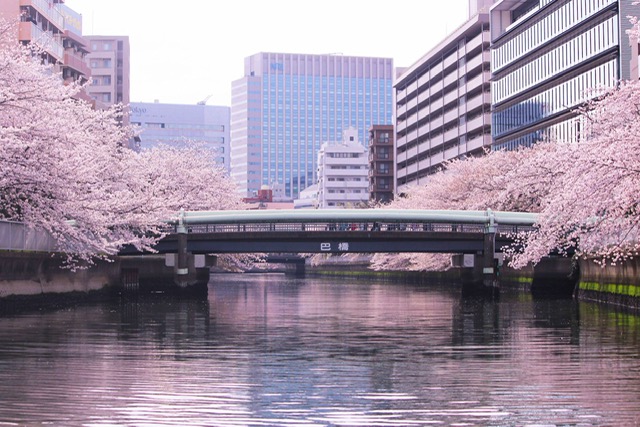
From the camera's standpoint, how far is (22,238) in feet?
150

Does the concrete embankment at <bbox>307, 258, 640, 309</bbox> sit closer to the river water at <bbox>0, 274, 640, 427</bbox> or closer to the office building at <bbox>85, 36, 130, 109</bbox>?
the river water at <bbox>0, 274, 640, 427</bbox>

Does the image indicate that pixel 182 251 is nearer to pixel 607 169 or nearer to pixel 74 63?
pixel 607 169

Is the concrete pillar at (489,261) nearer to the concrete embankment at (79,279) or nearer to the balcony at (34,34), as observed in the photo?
the concrete embankment at (79,279)

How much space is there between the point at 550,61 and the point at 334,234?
147ft

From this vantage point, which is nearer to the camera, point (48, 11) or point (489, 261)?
point (489, 261)

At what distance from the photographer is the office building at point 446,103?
129375 millimetres

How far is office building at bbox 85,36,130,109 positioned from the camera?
168375 mm

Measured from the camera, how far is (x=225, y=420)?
14547 mm

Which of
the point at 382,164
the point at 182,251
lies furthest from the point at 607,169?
the point at 382,164

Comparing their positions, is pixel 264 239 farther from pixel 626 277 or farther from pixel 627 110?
pixel 627 110

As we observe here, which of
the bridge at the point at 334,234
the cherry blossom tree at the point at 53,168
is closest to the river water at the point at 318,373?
the cherry blossom tree at the point at 53,168

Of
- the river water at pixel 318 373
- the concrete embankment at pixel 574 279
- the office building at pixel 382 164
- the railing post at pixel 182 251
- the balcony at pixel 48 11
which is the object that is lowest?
the river water at pixel 318 373

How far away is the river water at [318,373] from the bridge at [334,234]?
28.7 metres

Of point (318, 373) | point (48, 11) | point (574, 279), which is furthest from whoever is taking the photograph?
point (48, 11)
